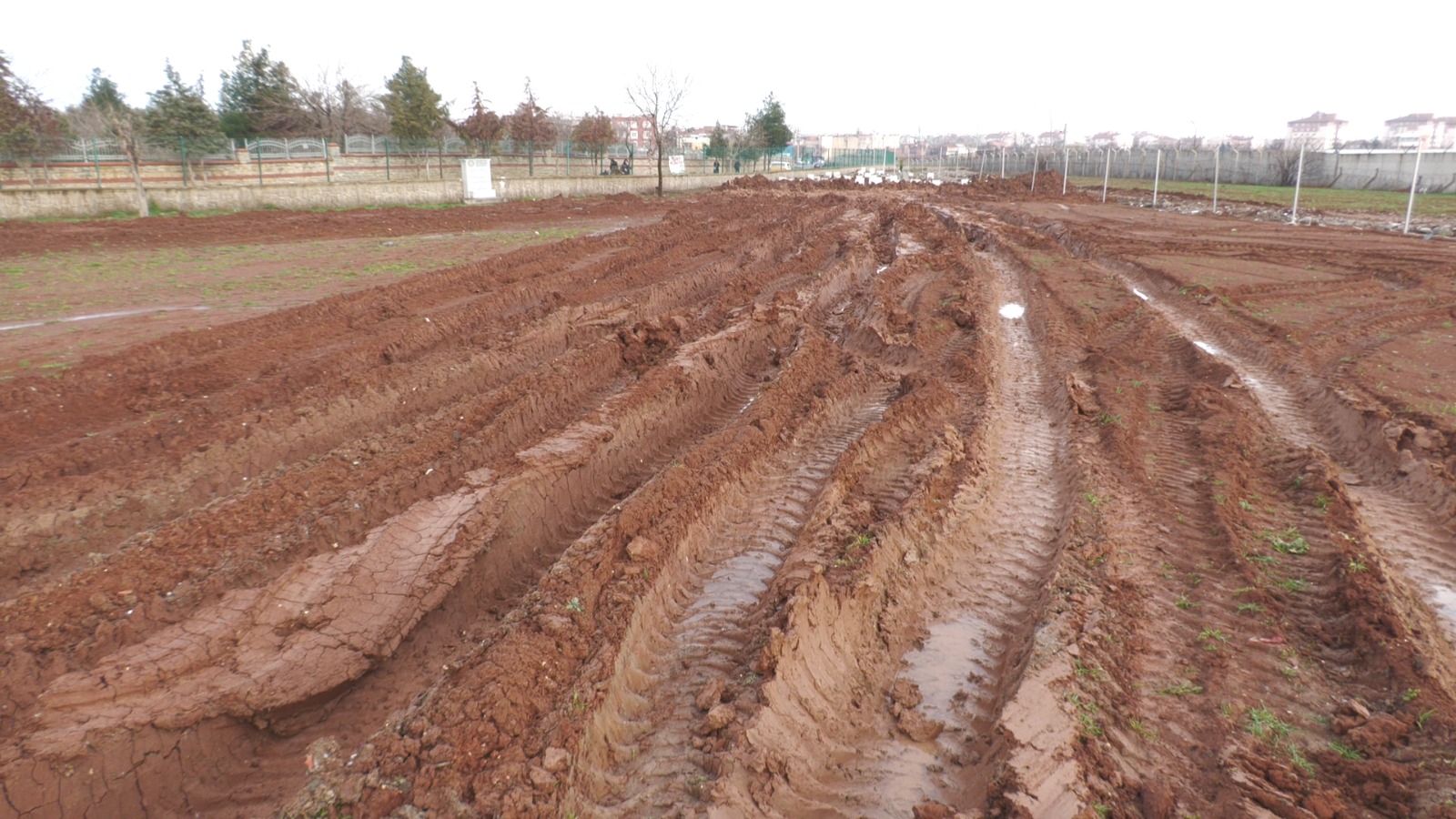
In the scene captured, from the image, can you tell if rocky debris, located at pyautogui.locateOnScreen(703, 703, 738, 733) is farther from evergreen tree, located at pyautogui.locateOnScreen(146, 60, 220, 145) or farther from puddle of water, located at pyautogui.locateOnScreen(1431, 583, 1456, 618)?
evergreen tree, located at pyautogui.locateOnScreen(146, 60, 220, 145)

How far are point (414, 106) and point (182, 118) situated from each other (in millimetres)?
10669

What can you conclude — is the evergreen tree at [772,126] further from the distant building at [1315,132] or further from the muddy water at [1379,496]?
the muddy water at [1379,496]

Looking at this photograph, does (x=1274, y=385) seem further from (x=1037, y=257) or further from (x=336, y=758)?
(x=336, y=758)

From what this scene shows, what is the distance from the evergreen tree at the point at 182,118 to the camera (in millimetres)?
29641

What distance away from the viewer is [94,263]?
16.7m

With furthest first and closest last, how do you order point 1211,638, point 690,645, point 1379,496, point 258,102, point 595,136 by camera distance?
point 595,136 → point 258,102 → point 1379,496 → point 690,645 → point 1211,638

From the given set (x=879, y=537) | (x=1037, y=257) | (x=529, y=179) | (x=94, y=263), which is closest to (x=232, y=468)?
(x=879, y=537)

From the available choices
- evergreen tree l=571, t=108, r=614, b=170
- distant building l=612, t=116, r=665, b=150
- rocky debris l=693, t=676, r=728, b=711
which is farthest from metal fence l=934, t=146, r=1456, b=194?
rocky debris l=693, t=676, r=728, b=711

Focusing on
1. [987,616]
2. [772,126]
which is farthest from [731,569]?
[772,126]

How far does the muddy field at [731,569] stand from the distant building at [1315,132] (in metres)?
26.8

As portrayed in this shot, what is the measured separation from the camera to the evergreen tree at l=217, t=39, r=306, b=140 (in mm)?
36500

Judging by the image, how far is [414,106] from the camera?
38.4m

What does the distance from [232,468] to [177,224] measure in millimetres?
20221

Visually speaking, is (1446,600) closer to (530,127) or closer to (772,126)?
(530,127)
